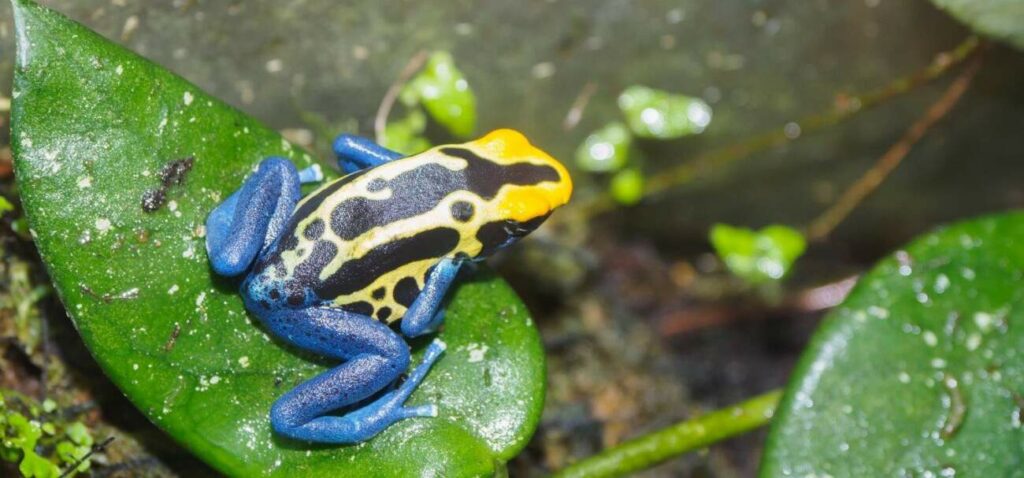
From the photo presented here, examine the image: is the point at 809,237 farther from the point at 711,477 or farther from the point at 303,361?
the point at 303,361

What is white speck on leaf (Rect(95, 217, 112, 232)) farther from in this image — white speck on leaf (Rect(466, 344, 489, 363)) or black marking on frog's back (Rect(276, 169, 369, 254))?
white speck on leaf (Rect(466, 344, 489, 363))

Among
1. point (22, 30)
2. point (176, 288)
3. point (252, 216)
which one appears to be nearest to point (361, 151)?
point (252, 216)

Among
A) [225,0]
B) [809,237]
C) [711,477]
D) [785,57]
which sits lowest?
[711,477]

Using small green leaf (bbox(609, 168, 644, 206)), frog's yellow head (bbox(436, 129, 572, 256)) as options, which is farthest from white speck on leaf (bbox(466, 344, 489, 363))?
small green leaf (bbox(609, 168, 644, 206))

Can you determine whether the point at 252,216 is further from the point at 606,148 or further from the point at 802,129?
the point at 802,129

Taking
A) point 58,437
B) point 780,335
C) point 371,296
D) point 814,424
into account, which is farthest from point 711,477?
point 58,437
